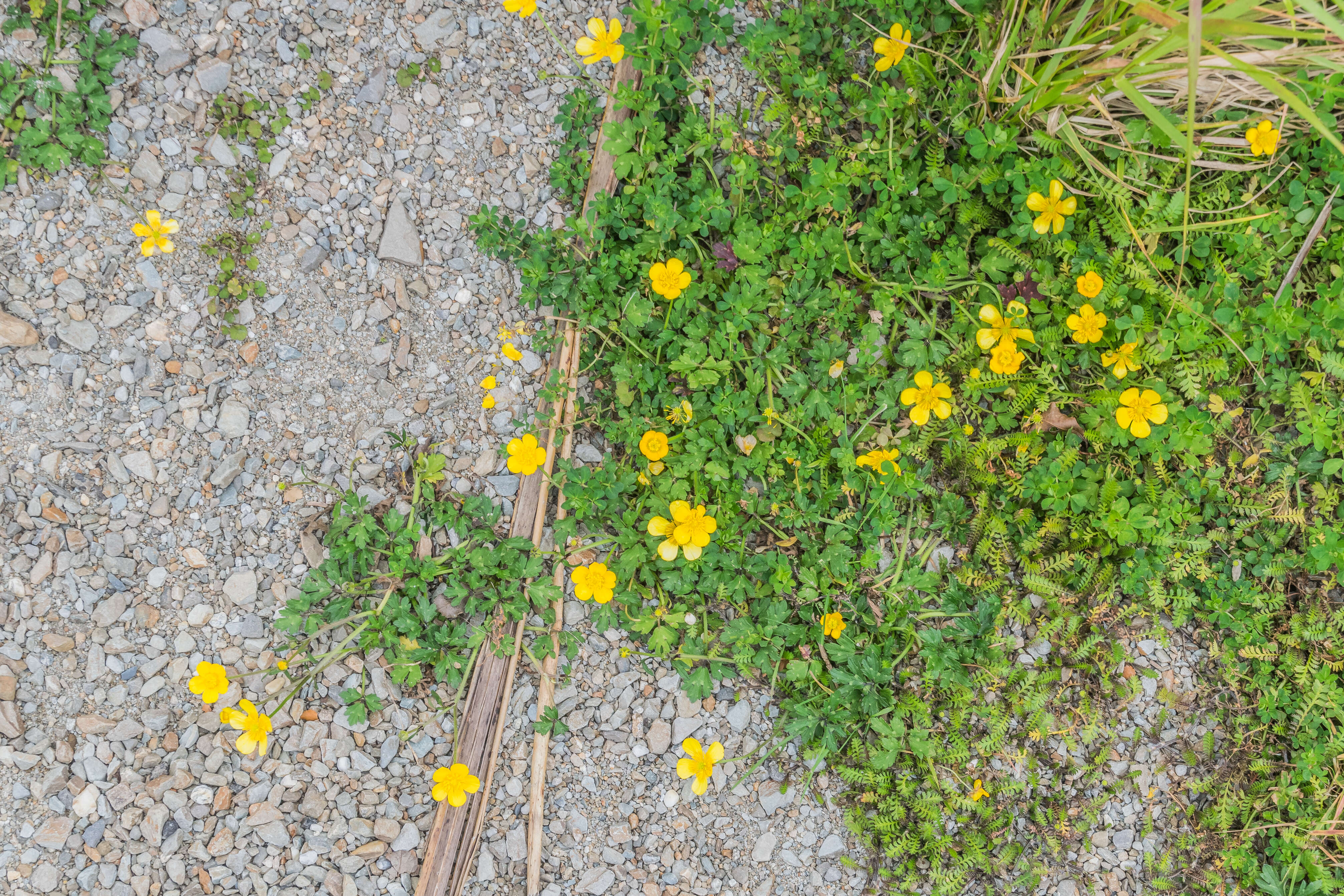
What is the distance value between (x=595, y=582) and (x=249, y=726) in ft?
3.94

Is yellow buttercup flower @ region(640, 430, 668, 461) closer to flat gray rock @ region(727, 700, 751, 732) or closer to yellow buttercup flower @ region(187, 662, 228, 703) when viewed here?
flat gray rock @ region(727, 700, 751, 732)

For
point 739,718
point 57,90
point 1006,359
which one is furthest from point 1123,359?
point 57,90

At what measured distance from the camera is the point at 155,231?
9.16 feet

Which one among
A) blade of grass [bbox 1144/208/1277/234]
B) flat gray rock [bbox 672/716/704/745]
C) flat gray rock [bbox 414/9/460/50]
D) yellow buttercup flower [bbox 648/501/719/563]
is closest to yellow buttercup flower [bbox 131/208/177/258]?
flat gray rock [bbox 414/9/460/50]

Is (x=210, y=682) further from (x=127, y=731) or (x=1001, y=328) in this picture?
(x=1001, y=328)

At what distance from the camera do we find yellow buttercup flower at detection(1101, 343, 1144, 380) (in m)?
2.78

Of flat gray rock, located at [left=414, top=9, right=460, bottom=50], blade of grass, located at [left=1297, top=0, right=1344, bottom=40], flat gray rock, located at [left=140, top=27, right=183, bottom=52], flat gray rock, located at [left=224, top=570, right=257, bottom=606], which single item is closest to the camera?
blade of grass, located at [left=1297, top=0, right=1344, bottom=40]

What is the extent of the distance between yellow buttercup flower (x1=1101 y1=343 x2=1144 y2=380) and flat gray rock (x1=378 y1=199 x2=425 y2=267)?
2622 millimetres

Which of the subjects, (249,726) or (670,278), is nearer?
(249,726)

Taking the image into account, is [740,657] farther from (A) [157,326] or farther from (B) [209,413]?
(A) [157,326]

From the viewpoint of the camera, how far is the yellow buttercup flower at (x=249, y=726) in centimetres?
248

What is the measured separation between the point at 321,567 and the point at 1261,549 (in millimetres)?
3547

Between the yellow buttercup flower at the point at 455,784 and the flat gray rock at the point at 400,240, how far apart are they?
1.86 meters

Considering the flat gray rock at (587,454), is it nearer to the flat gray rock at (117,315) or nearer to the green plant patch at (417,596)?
the green plant patch at (417,596)
